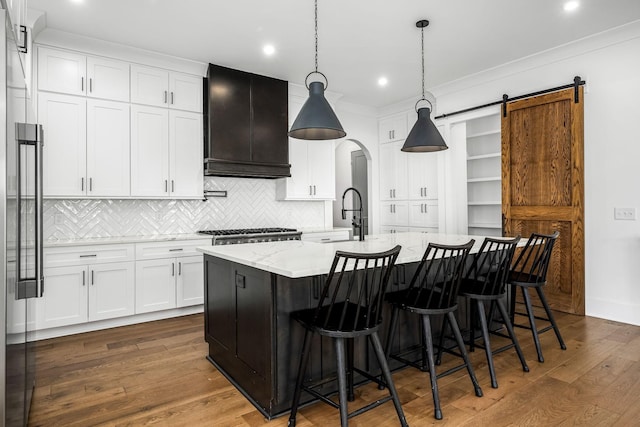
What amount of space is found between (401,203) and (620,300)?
10.4ft

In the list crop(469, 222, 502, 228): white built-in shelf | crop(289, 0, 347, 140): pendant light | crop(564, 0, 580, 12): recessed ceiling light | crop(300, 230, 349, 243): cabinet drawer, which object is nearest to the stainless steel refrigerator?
crop(289, 0, 347, 140): pendant light

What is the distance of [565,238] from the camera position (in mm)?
4164

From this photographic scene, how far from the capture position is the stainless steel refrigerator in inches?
53.2

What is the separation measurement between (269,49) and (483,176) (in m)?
3.50

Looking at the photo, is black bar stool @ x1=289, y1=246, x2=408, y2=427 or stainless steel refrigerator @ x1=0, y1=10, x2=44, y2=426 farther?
black bar stool @ x1=289, y1=246, x2=408, y2=427

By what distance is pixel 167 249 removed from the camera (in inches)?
161

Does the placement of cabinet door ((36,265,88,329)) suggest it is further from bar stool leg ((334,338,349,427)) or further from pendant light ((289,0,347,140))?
bar stool leg ((334,338,349,427))

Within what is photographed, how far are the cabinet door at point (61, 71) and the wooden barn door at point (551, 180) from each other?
469cm

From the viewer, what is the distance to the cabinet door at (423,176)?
5.83m

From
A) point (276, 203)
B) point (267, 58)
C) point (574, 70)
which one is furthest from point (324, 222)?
point (574, 70)

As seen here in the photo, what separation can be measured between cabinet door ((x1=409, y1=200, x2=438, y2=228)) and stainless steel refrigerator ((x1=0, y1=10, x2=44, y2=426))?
4937 mm

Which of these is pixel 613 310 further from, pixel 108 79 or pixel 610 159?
pixel 108 79

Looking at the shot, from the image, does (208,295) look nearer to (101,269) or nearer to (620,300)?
(101,269)

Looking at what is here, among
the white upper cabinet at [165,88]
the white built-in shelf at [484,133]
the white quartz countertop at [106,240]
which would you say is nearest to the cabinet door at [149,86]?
the white upper cabinet at [165,88]
